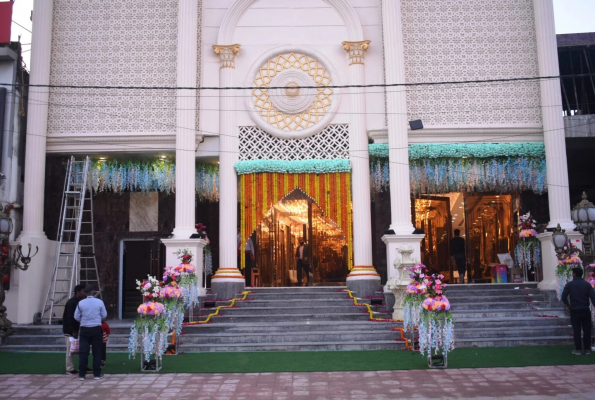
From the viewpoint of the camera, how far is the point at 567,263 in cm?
1221

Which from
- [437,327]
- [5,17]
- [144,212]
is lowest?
[437,327]

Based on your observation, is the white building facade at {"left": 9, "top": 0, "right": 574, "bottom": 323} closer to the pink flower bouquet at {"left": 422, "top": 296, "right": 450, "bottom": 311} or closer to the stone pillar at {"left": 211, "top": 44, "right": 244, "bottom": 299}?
the stone pillar at {"left": 211, "top": 44, "right": 244, "bottom": 299}

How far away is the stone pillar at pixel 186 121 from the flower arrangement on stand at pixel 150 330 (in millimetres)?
4412

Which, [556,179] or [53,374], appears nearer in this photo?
[53,374]

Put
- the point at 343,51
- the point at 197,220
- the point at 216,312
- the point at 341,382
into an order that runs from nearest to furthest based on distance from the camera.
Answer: the point at 341,382 → the point at 216,312 → the point at 343,51 → the point at 197,220

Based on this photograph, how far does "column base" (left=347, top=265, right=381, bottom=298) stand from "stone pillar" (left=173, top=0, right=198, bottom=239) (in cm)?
367

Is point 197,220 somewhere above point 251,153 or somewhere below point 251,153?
below

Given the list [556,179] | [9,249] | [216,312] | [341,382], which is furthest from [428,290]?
[9,249]

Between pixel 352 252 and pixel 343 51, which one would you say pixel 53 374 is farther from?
pixel 343 51

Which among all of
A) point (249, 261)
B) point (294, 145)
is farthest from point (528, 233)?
point (249, 261)

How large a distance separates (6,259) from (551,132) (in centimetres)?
1187

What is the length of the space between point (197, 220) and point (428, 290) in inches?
328

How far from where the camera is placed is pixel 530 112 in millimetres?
14492

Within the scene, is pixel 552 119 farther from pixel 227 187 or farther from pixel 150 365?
pixel 150 365
